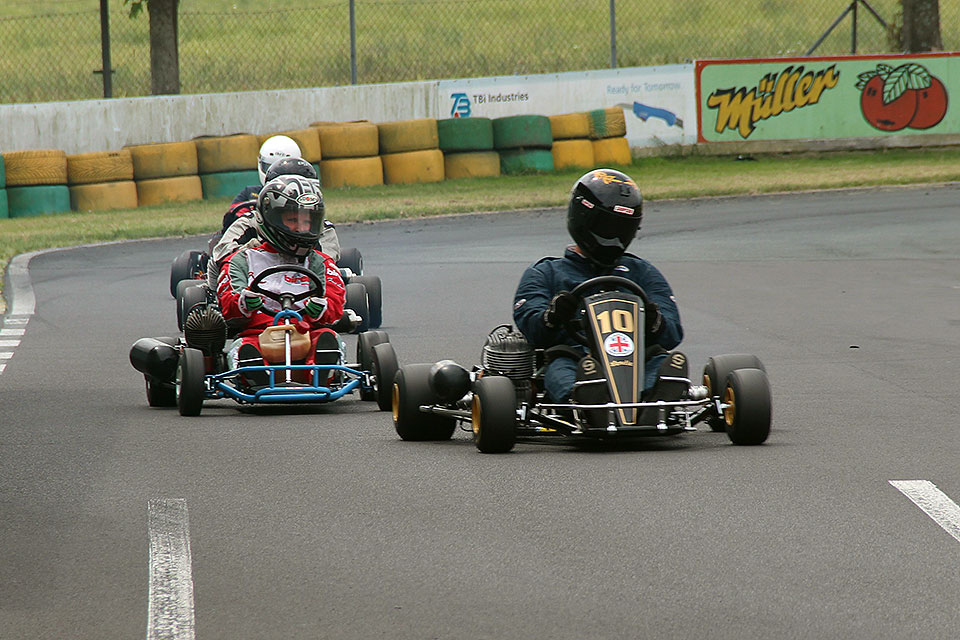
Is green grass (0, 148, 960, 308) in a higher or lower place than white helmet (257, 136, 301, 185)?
lower

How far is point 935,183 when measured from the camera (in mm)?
23328

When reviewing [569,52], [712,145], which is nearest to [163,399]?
[712,145]

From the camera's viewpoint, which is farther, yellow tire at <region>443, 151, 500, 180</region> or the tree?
the tree

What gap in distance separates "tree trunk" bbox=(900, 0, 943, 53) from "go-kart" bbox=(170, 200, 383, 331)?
19.8m

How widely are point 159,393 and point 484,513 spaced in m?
3.61

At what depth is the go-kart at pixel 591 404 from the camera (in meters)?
6.67

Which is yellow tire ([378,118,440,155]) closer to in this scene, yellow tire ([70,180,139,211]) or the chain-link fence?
the chain-link fence

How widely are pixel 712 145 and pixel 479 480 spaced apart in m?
21.6

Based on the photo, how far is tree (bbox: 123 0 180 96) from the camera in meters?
25.8

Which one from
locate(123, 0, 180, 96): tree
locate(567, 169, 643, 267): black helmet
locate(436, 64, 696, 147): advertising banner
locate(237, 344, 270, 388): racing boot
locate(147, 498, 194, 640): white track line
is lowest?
locate(147, 498, 194, 640): white track line

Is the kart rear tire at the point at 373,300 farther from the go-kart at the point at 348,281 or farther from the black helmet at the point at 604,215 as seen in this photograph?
the black helmet at the point at 604,215

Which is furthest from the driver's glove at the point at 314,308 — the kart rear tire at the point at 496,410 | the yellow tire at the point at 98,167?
the yellow tire at the point at 98,167

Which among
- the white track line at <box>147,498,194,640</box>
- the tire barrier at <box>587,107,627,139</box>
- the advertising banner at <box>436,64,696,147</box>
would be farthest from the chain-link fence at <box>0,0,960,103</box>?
the white track line at <box>147,498,194,640</box>

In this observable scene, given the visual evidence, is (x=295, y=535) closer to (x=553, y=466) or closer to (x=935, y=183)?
(x=553, y=466)
